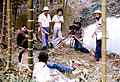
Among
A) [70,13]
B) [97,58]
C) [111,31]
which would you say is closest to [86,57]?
[97,58]

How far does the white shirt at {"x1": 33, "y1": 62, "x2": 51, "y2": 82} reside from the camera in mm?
3184

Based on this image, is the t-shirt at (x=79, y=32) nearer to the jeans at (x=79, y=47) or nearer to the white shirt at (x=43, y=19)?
the jeans at (x=79, y=47)

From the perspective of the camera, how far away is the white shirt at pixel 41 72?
3.18 meters

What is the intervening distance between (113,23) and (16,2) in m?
3.95

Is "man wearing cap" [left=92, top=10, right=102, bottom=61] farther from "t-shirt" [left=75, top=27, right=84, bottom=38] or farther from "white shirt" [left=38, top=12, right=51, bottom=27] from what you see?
"white shirt" [left=38, top=12, right=51, bottom=27]

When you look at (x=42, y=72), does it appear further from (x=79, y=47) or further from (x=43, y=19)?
(x=79, y=47)

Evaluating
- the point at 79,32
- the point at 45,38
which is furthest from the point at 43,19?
the point at 79,32

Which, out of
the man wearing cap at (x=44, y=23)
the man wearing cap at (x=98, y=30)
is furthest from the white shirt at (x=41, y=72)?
the man wearing cap at (x=44, y=23)

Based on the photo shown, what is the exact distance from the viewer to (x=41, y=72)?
10.5ft

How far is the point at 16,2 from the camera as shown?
345 inches

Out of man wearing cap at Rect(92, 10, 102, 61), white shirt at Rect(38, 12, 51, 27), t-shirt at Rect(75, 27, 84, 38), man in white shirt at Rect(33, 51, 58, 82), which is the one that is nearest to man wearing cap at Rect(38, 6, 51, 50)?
white shirt at Rect(38, 12, 51, 27)

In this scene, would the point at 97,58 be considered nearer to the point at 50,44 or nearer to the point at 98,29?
the point at 98,29

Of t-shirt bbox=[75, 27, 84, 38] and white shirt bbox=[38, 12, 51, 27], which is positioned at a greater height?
white shirt bbox=[38, 12, 51, 27]

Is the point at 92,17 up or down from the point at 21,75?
Answer: up
